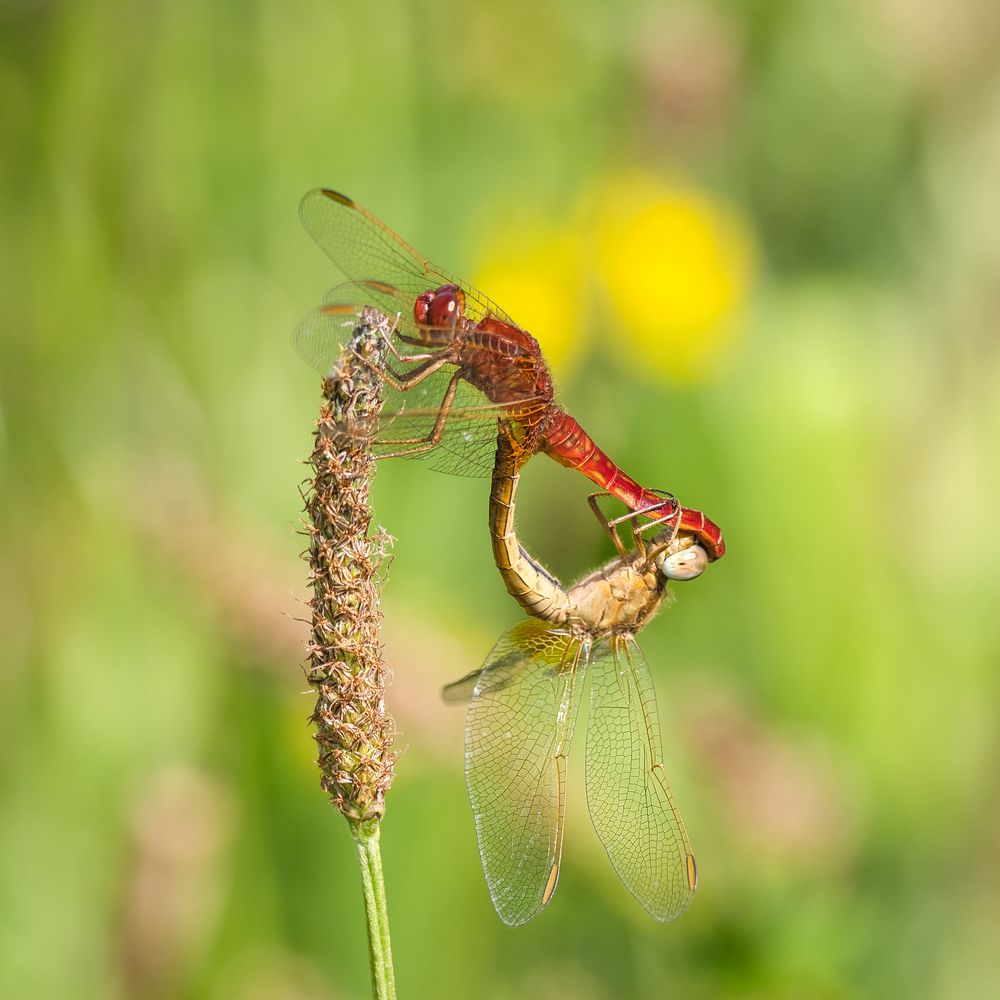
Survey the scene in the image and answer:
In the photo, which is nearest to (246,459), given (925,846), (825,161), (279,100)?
(279,100)

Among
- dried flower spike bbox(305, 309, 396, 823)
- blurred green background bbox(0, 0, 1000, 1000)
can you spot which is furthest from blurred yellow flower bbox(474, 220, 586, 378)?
dried flower spike bbox(305, 309, 396, 823)

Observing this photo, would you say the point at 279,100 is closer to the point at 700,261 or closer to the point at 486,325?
the point at 700,261

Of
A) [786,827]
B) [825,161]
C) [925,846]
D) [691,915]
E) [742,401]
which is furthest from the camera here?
[825,161]

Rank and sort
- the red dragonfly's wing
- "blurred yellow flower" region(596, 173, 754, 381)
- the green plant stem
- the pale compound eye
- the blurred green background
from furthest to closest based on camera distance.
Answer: "blurred yellow flower" region(596, 173, 754, 381) → the blurred green background → the pale compound eye → the red dragonfly's wing → the green plant stem

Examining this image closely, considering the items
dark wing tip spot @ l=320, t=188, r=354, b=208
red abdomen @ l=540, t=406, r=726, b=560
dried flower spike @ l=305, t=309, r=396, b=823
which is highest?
dark wing tip spot @ l=320, t=188, r=354, b=208

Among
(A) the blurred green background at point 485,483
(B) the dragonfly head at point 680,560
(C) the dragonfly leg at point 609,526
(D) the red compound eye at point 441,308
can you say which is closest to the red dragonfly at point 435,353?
(D) the red compound eye at point 441,308

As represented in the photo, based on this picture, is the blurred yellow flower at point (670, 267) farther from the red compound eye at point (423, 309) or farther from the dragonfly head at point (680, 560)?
the red compound eye at point (423, 309)

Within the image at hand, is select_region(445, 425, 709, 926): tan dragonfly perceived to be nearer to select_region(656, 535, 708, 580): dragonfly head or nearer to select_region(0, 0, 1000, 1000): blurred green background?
select_region(656, 535, 708, 580): dragonfly head

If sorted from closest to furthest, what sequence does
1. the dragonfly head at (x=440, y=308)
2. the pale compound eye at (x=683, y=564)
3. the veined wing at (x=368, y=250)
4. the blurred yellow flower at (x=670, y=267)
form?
1. the dragonfly head at (x=440, y=308)
2. the veined wing at (x=368, y=250)
3. the pale compound eye at (x=683, y=564)
4. the blurred yellow flower at (x=670, y=267)
